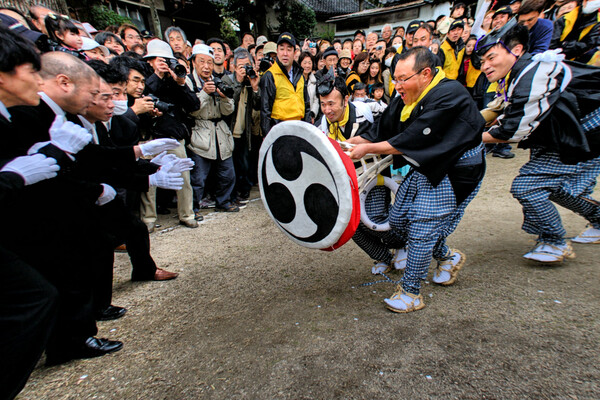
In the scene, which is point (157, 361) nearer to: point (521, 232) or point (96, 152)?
point (96, 152)

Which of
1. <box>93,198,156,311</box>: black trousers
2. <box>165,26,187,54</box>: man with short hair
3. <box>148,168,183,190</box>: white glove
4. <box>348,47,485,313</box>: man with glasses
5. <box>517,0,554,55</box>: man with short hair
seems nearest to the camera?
<box>348,47,485,313</box>: man with glasses

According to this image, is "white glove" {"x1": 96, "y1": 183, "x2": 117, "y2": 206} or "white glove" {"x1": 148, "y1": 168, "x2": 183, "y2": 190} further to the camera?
"white glove" {"x1": 148, "y1": 168, "x2": 183, "y2": 190}

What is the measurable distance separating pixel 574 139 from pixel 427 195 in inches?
48.7

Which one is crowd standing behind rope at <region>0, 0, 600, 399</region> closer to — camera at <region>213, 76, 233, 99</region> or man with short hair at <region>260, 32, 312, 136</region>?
camera at <region>213, 76, 233, 99</region>

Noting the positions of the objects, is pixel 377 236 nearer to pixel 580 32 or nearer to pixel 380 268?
pixel 380 268

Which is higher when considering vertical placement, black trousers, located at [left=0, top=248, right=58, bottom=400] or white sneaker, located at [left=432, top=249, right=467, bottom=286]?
black trousers, located at [left=0, top=248, right=58, bottom=400]

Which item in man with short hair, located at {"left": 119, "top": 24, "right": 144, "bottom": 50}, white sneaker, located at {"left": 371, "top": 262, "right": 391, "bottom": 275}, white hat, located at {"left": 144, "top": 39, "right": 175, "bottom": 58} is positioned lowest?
white sneaker, located at {"left": 371, "top": 262, "right": 391, "bottom": 275}

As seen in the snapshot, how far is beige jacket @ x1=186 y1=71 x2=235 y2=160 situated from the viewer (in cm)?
397

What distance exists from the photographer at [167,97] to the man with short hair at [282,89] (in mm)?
1077

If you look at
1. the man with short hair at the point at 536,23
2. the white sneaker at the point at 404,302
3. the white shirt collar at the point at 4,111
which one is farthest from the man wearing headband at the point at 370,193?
the man with short hair at the point at 536,23

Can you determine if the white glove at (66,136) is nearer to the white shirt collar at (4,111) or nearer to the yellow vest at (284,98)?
the white shirt collar at (4,111)

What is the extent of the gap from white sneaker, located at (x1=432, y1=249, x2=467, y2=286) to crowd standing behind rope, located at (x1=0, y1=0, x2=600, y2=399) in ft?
0.04

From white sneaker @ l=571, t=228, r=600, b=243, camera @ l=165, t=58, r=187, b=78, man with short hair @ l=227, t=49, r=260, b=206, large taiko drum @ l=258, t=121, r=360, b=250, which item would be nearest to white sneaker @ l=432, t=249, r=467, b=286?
large taiko drum @ l=258, t=121, r=360, b=250

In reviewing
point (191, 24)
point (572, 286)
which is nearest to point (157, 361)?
point (572, 286)
